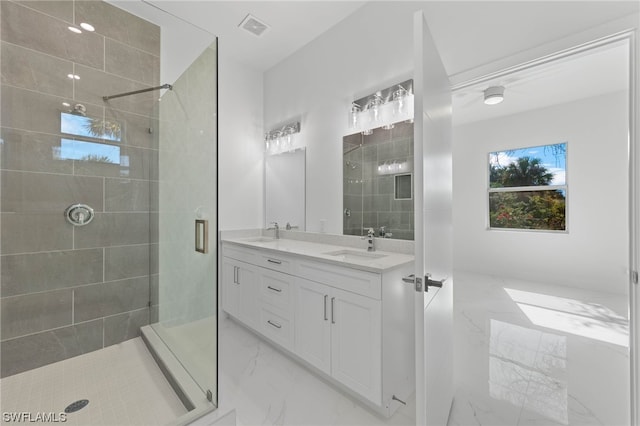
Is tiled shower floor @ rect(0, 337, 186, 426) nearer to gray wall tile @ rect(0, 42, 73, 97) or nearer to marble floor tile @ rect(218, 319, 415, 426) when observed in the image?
marble floor tile @ rect(218, 319, 415, 426)

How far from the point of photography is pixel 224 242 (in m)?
2.69

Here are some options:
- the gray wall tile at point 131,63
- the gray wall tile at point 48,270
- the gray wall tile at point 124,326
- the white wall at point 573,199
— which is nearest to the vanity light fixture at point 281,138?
the gray wall tile at point 131,63

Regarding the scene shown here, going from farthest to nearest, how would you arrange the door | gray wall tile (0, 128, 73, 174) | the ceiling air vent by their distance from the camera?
the ceiling air vent → gray wall tile (0, 128, 73, 174) → the door

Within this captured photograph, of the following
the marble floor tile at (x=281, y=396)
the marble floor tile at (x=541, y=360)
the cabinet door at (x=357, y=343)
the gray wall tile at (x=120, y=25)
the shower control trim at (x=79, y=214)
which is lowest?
the marble floor tile at (x=281, y=396)

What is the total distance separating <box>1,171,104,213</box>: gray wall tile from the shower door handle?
1.07 meters

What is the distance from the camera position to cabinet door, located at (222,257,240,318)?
2.51 metres

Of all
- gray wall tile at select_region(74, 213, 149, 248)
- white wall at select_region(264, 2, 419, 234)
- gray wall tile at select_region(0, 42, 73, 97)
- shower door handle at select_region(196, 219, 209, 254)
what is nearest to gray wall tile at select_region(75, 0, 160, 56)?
gray wall tile at select_region(0, 42, 73, 97)

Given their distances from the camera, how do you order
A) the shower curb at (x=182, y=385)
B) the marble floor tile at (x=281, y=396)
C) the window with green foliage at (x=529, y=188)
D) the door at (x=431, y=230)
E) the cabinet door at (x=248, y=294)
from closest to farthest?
the door at (x=431, y=230), the shower curb at (x=182, y=385), the marble floor tile at (x=281, y=396), the cabinet door at (x=248, y=294), the window with green foliage at (x=529, y=188)

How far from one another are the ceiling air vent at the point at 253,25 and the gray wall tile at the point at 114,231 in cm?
195

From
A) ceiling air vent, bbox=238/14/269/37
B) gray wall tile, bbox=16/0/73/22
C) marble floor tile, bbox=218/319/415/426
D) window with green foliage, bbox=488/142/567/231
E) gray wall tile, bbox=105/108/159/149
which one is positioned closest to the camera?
marble floor tile, bbox=218/319/415/426

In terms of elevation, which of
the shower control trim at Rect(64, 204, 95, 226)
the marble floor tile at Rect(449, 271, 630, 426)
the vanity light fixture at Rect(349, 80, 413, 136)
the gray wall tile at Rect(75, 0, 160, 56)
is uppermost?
the gray wall tile at Rect(75, 0, 160, 56)

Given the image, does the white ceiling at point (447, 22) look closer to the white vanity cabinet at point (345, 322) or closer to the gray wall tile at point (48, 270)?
the white vanity cabinet at point (345, 322)

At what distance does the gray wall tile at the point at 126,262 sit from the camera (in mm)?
2080

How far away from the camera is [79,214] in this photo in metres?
1.93
